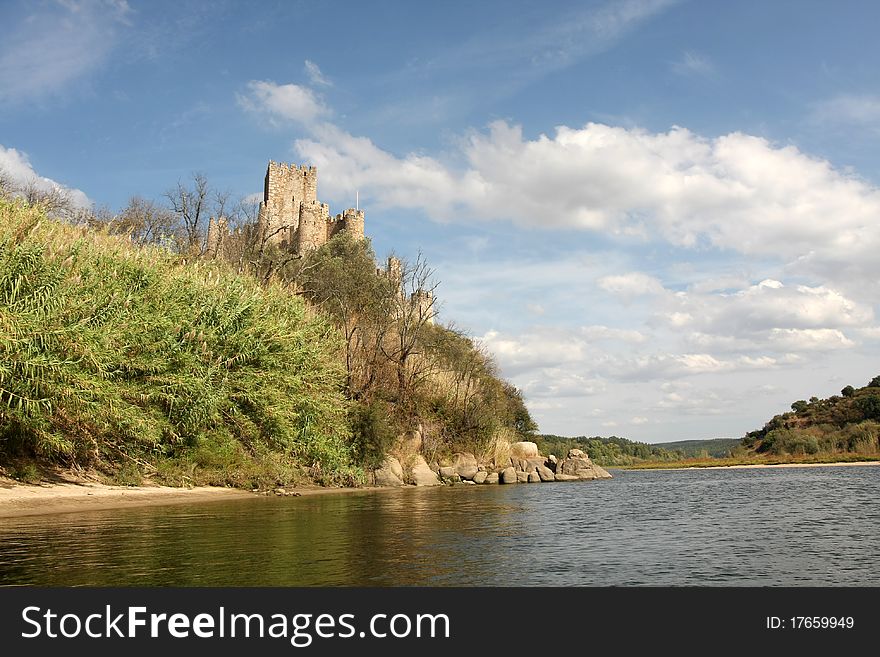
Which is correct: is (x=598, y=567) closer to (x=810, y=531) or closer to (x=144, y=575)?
(x=144, y=575)

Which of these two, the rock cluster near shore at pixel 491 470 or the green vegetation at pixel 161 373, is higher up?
the green vegetation at pixel 161 373

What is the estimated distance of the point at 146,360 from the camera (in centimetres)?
2191

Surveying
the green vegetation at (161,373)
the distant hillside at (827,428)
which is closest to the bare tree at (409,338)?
the green vegetation at (161,373)

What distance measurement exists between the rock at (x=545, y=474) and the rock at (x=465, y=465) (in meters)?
4.69

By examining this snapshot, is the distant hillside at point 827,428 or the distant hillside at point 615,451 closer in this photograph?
the distant hillside at point 827,428

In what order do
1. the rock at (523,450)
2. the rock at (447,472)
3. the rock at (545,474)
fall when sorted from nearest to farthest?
the rock at (447,472), the rock at (545,474), the rock at (523,450)

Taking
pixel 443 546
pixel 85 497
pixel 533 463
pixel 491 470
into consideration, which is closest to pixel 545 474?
pixel 533 463

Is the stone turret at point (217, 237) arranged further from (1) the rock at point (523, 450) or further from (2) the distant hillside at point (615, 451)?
(2) the distant hillside at point (615, 451)

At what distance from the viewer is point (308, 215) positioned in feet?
258

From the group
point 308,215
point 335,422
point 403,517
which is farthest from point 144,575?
point 308,215

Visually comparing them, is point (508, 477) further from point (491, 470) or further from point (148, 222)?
point (148, 222)

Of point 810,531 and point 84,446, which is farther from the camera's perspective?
point 84,446

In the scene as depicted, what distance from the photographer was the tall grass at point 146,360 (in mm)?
18156

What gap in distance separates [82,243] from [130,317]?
8.58 feet
